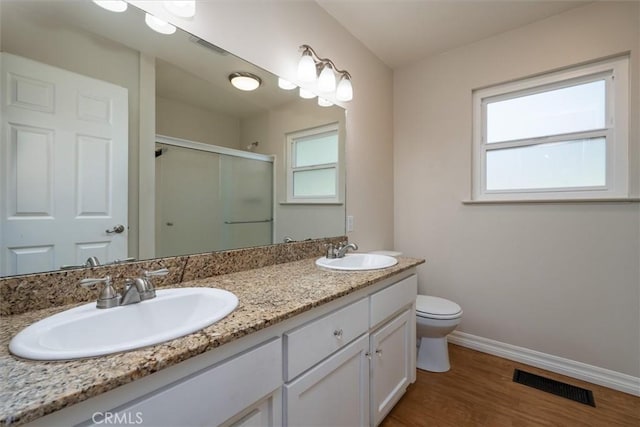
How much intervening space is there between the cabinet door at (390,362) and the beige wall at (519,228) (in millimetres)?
930

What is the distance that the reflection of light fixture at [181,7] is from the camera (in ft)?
3.59

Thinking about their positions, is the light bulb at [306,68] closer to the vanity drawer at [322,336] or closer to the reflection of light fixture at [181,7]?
the reflection of light fixture at [181,7]

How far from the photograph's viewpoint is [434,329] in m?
1.84

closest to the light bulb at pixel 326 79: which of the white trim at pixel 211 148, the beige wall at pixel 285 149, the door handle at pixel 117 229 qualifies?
the beige wall at pixel 285 149

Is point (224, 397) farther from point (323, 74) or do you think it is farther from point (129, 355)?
point (323, 74)

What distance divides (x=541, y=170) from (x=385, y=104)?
4.25ft

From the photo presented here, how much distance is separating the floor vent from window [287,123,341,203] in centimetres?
167

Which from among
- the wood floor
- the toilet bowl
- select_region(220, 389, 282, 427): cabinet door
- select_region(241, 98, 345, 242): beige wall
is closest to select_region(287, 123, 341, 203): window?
select_region(241, 98, 345, 242): beige wall

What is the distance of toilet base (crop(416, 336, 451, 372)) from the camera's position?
192cm

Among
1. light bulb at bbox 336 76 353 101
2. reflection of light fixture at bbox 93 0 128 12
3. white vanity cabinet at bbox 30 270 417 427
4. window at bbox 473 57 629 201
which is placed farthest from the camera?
light bulb at bbox 336 76 353 101

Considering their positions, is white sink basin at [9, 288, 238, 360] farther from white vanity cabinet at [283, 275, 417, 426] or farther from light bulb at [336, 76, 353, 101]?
light bulb at [336, 76, 353, 101]

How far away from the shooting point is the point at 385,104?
8.21ft

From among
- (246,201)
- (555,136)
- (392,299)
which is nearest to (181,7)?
(246,201)

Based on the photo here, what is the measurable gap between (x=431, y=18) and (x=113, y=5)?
6.08ft
